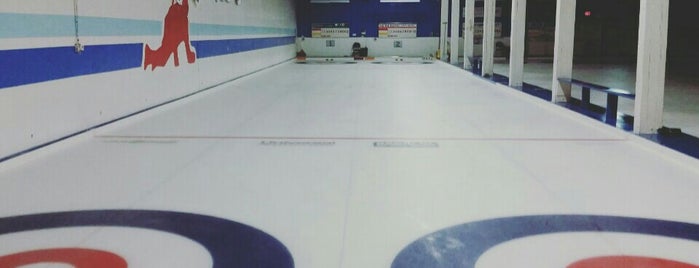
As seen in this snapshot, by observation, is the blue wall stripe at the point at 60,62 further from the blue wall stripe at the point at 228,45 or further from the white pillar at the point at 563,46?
the white pillar at the point at 563,46

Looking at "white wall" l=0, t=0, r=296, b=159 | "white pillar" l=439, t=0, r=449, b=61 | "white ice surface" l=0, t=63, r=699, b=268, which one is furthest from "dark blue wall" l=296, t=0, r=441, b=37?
"white ice surface" l=0, t=63, r=699, b=268

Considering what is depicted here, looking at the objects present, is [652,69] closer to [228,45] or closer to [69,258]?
[69,258]

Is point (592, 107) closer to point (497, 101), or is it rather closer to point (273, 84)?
point (497, 101)

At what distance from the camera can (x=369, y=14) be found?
25.5 meters

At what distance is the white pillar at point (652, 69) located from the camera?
20.5 ft

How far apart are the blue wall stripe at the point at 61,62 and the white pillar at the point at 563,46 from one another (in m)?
5.41

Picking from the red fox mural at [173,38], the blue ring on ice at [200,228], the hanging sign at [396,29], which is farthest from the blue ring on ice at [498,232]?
the hanging sign at [396,29]

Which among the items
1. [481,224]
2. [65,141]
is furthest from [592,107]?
[65,141]

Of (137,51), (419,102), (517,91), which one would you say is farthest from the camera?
(517,91)

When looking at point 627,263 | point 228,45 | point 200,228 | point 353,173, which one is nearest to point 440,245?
point 627,263

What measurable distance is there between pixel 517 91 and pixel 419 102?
1935 mm

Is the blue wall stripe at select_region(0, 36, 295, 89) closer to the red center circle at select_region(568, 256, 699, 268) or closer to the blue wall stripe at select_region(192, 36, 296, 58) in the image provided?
the blue wall stripe at select_region(192, 36, 296, 58)

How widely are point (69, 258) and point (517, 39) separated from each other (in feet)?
31.1

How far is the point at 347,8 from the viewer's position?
83.3 ft
